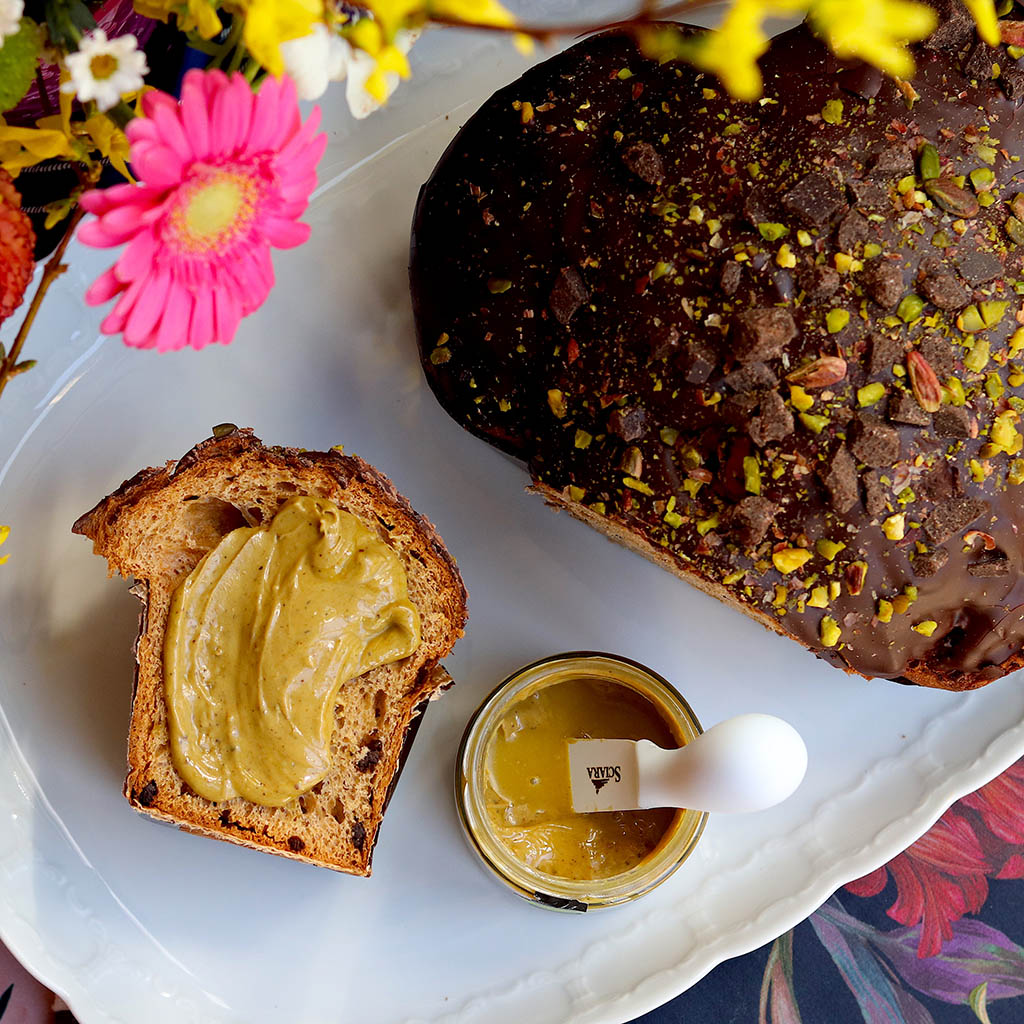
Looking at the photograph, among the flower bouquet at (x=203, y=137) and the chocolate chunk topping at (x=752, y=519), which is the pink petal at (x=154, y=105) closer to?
the flower bouquet at (x=203, y=137)

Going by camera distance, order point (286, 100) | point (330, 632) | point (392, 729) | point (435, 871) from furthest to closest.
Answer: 1. point (435, 871)
2. point (392, 729)
3. point (330, 632)
4. point (286, 100)

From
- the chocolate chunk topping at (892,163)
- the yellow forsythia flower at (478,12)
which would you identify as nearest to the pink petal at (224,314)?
the yellow forsythia flower at (478,12)

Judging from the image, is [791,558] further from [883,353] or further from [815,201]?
[815,201]

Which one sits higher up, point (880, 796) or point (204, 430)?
point (204, 430)

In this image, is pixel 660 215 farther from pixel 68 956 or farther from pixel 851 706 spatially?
pixel 68 956

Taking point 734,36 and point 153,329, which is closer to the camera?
point 734,36

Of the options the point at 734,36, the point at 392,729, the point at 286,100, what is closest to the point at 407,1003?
the point at 392,729
